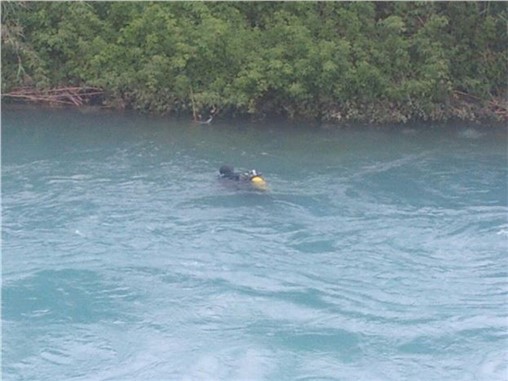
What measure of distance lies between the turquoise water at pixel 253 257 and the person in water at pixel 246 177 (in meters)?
0.25

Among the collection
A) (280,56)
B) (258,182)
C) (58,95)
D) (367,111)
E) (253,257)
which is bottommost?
(253,257)

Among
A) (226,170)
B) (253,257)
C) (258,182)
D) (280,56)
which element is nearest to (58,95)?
(280,56)

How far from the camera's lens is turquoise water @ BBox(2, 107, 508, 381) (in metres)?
9.24

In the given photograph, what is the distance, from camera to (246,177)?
1309cm

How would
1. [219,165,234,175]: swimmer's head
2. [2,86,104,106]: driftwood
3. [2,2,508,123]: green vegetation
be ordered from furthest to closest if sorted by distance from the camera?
1. [2,86,104,106]: driftwood
2. [2,2,508,123]: green vegetation
3. [219,165,234,175]: swimmer's head

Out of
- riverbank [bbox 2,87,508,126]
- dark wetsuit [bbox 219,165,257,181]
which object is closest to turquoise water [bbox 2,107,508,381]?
dark wetsuit [bbox 219,165,257,181]

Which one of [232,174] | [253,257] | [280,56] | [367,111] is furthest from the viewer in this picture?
[367,111]

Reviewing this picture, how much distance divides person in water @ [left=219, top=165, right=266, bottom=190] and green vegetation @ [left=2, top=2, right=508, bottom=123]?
347cm

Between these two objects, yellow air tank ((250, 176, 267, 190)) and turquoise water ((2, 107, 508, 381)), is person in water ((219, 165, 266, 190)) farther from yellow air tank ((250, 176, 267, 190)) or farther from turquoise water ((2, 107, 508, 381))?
turquoise water ((2, 107, 508, 381))

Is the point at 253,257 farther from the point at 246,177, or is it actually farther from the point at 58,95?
the point at 58,95

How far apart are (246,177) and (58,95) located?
6186 mm

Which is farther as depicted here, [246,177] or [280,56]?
[280,56]

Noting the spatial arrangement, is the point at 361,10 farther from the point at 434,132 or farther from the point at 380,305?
the point at 380,305

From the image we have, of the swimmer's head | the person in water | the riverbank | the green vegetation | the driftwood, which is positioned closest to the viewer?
the person in water
